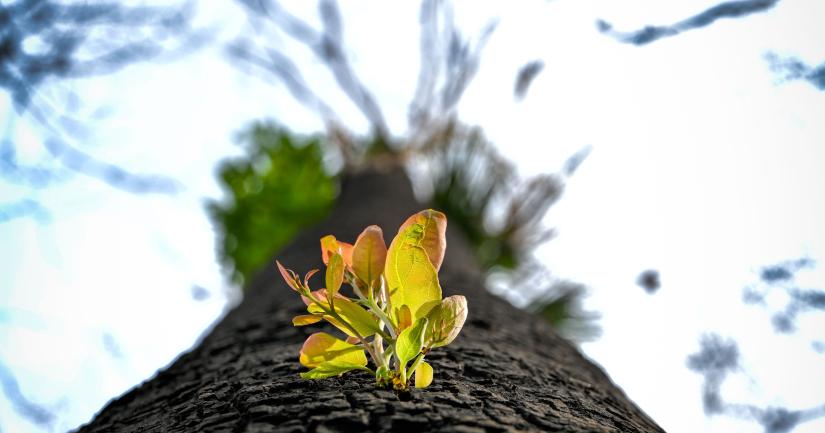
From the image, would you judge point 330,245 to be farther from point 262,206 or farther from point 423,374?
point 262,206

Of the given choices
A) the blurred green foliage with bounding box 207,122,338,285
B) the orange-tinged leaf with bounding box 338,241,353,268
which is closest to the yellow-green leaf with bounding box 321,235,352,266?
the orange-tinged leaf with bounding box 338,241,353,268

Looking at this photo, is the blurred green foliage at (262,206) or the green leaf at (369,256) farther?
the blurred green foliage at (262,206)

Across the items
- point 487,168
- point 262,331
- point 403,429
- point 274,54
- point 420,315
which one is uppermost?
point 274,54

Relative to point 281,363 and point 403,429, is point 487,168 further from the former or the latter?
point 403,429

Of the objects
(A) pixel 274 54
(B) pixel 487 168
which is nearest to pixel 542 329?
(B) pixel 487 168

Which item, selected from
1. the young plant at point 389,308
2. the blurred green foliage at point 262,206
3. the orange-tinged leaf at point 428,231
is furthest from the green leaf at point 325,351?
the blurred green foliage at point 262,206

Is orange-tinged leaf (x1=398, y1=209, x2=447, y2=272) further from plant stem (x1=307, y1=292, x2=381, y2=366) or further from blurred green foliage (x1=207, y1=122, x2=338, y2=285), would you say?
blurred green foliage (x1=207, y1=122, x2=338, y2=285)

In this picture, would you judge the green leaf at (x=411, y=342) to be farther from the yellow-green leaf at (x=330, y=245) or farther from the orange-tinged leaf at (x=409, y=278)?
the yellow-green leaf at (x=330, y=245)
